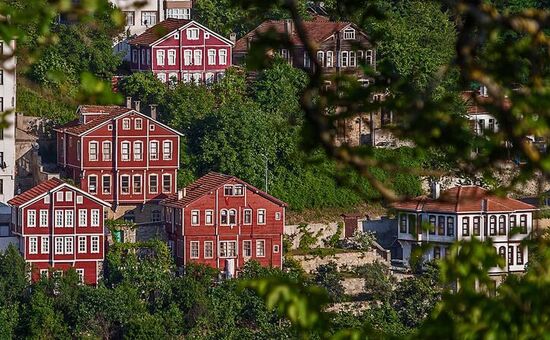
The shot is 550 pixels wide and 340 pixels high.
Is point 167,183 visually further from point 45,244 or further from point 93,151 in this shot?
point 45,244

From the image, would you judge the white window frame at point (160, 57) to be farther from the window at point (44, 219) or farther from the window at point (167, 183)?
the window at point (44, 219)

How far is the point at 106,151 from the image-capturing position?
131 ft

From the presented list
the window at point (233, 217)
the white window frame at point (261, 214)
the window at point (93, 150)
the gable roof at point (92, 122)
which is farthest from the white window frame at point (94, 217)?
the white window frame at point (261, 214)

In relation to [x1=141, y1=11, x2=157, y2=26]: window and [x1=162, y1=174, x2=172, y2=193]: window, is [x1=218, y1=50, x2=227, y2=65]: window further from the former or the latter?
[x1=162, y1=174, x2=172, y2=193]: window

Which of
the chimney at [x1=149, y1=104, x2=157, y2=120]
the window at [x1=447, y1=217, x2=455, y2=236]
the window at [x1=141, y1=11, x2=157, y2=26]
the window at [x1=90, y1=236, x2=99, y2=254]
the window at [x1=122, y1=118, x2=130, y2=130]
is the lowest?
the window at [x1=90, y1=236, x2=99, y2=254]

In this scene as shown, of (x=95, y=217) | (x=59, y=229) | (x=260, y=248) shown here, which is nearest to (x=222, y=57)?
(x=260, y=248)

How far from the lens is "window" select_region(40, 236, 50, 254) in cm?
3791

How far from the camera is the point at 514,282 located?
5.04 m

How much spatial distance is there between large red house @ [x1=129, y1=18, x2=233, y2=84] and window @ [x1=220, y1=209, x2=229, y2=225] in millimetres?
4441

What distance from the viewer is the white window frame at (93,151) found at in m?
39.7

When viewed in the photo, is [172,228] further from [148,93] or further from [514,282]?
[514,282]

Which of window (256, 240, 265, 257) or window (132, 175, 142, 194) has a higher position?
window (132, 175, 142, 194)

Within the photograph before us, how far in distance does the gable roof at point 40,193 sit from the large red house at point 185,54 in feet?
17.2

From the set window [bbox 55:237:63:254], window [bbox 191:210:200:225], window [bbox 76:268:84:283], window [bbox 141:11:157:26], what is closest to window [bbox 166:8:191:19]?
window [bbox 141:11:157:26]
